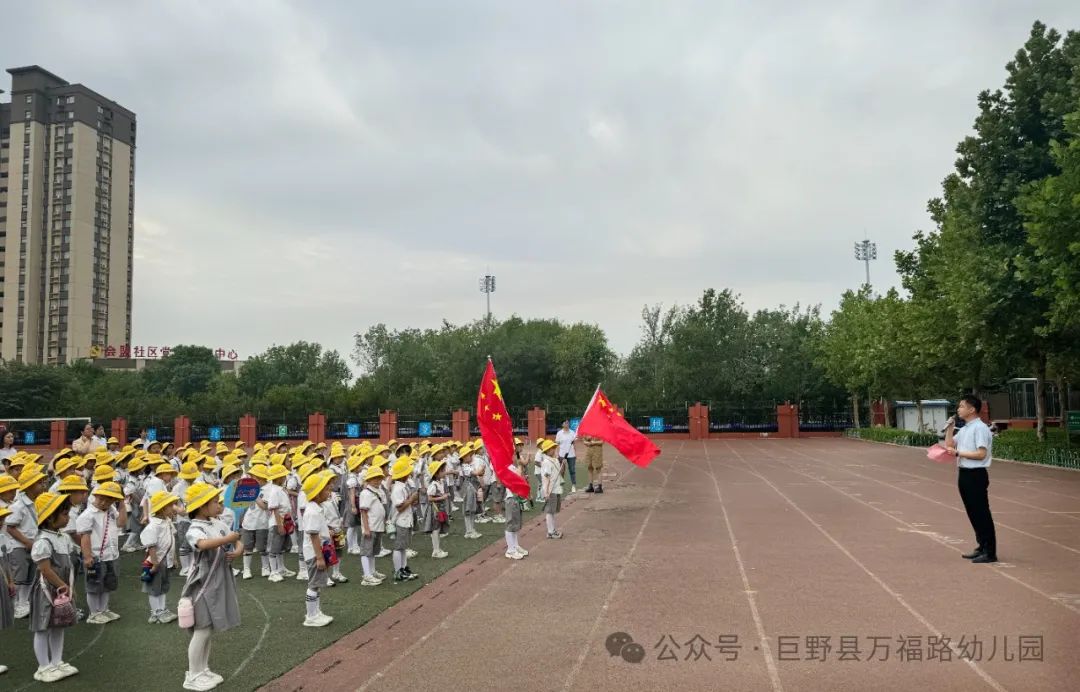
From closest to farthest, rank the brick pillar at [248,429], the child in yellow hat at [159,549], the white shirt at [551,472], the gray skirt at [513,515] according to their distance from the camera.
Result: the child in yellow hat at [159,549] → the gray skirt at [513,515] → the white shirt at [551,472] → the brick pillar at [248,429]

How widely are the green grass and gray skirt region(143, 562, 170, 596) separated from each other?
15.4 inches

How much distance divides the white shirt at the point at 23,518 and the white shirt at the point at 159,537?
1203 mm

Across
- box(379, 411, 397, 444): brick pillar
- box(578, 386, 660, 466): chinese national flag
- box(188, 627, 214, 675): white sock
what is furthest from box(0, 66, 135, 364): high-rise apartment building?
box(188, 627, 214, 675): white sock

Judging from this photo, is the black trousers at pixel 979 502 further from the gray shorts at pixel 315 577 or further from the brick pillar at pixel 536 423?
the brick pillar at pixel 536 423

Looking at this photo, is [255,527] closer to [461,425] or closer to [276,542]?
[276,542]

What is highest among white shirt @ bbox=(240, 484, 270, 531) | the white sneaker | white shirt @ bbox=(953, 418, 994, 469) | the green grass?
white shirt @ bbox=(953, 418, 994, 469)

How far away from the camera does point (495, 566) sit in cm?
1080

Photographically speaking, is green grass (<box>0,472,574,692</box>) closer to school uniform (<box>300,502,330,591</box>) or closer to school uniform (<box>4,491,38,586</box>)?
school uniform (<box>300,502,330,591</box>)

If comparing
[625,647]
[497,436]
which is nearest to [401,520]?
[497,436]

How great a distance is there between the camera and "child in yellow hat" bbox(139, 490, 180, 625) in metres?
7.25

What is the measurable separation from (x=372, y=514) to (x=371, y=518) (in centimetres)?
5

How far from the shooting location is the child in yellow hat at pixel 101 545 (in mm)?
8031

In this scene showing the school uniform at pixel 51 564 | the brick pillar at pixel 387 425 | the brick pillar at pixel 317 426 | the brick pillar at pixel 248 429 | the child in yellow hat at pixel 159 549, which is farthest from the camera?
the brick pillar at pixel 248 429

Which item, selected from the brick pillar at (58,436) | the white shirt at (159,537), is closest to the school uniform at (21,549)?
the white shirt at (159,537)
